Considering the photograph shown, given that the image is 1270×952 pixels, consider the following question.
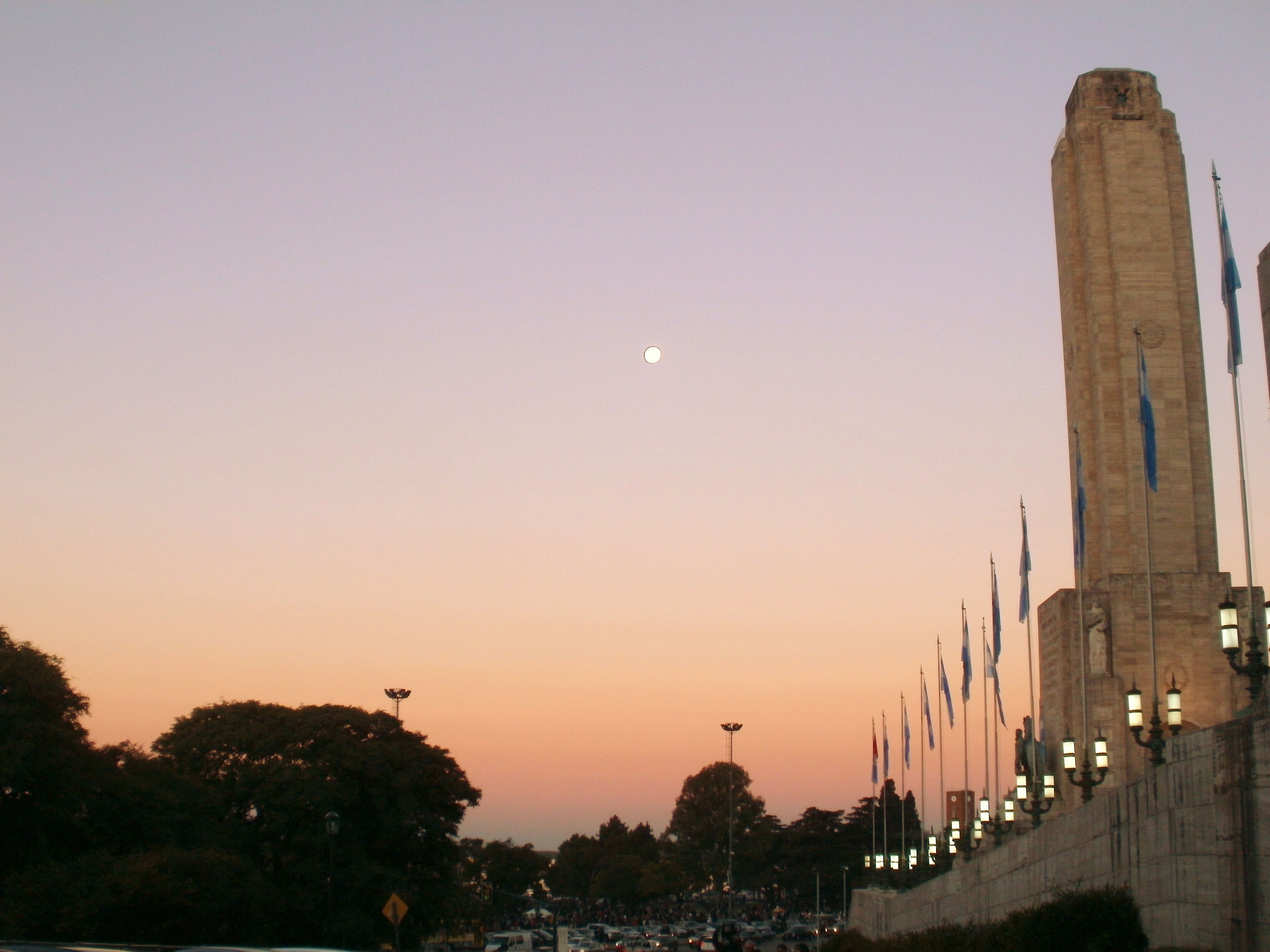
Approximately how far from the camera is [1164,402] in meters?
50.4

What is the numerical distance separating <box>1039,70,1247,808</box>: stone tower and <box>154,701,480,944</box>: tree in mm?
25081

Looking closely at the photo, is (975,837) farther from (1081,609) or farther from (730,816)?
(730,816)

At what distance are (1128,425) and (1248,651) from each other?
32925 mm

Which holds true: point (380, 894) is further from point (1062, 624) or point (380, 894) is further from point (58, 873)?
point (1062, 624)

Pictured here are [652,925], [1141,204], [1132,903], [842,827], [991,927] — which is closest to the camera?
[1132,903]

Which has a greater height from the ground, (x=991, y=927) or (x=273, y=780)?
(x=273, y=780)

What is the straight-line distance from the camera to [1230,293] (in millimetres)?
25469

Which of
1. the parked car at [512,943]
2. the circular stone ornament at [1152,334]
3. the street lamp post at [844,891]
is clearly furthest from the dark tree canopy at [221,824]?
the street lamp post at [844,891]

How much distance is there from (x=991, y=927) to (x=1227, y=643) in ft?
29.7

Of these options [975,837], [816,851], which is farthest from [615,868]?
[975,837]

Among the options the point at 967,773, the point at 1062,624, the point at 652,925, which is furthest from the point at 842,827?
Result: the point at 1062,624

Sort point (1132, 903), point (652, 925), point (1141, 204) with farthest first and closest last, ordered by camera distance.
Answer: point (652, 925)
point (1141, 204)
point (1132, 903)

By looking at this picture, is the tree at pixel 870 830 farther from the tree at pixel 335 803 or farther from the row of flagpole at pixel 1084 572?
the tree at pixel 335 803

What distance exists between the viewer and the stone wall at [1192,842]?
65.9 ft
